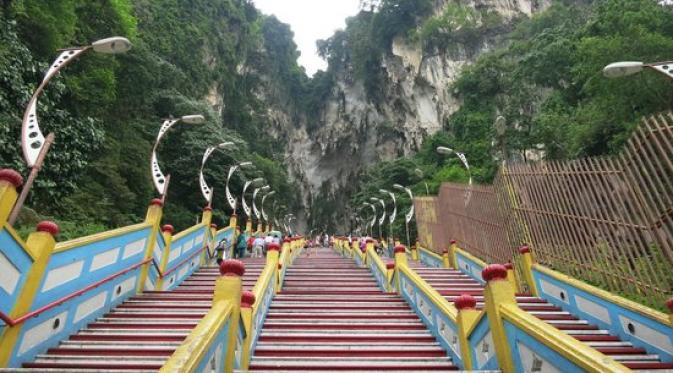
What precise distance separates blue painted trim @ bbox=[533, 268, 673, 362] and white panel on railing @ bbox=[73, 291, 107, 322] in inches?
251

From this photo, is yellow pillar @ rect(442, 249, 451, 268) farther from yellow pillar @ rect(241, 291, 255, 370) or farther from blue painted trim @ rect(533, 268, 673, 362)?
yellow pillar @ rect(241, 291, 255, 370)

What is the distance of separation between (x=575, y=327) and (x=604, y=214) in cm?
187

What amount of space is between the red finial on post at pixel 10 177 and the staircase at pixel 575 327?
5651 millimetres

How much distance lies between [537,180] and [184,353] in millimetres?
7126

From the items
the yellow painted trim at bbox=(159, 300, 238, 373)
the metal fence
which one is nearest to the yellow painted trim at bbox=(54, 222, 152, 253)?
the yellow painted trim at bbox=(159, 300, 238, 373)

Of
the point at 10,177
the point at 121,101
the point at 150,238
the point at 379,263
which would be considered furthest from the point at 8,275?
the point at 121,101

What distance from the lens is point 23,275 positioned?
3.83 metres

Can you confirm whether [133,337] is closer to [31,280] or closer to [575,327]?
[31,280]

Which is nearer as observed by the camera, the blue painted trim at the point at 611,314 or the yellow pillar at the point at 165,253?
the blue painted trim at the point at 611,314

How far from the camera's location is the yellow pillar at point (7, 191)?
353cm

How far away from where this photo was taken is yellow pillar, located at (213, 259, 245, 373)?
313 centimetres

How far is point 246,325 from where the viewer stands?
3.75 m

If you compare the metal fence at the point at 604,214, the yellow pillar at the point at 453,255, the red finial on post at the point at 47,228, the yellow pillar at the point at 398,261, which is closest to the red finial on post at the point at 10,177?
the red finial on post at the point at 47,228

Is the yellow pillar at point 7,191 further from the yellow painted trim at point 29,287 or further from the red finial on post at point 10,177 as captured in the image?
the yellow painted trim at point 29,287
